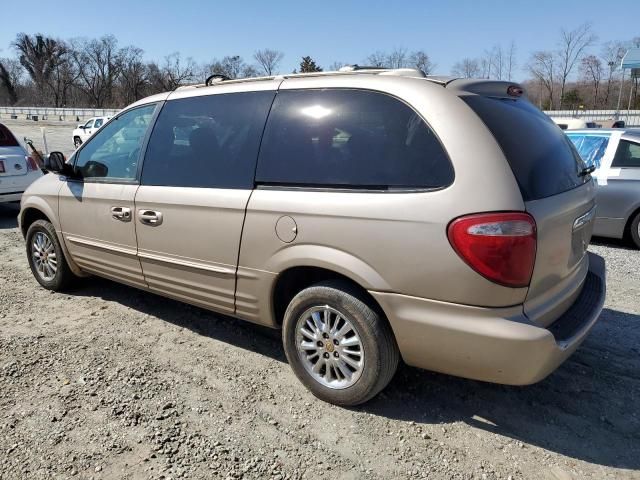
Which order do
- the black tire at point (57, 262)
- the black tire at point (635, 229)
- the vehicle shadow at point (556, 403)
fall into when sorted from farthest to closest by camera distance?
the black tire at point (635, 229) < the black tire at point (57, 262) < the vehicle shadow at point (556, 403)

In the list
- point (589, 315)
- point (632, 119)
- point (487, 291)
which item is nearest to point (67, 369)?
point (487, 291)

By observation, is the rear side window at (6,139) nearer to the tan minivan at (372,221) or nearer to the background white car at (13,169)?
the background white car at (13,169)


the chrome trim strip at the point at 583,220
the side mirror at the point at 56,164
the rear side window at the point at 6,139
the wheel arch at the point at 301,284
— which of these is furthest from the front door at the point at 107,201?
the rear side window at the point at 6,139

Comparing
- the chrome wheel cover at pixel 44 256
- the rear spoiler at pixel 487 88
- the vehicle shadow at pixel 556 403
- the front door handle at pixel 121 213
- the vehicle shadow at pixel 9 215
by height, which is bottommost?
the vehicle shadow at pixel 556 403

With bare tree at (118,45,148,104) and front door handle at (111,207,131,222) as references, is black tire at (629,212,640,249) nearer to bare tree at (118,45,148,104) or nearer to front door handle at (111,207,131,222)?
front door handle at (111,207,131,222)

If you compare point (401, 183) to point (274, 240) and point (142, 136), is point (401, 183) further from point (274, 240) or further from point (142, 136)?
point (142, 136)

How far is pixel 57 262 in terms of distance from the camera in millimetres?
4695

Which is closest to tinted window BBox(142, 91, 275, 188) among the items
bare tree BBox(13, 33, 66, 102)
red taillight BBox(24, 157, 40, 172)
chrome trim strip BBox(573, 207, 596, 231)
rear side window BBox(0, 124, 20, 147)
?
chrome trim strip BBox(573, 207, 596, 231)

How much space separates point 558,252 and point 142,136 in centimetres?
305

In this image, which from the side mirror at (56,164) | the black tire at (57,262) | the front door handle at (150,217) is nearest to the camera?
the front door handle at (150,217)

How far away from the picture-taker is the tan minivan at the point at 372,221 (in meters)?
2.38

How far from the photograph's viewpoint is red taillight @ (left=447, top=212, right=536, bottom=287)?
231 cm

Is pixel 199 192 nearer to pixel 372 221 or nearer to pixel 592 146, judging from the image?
pixel 372 221

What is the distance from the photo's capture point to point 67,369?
3422mm
